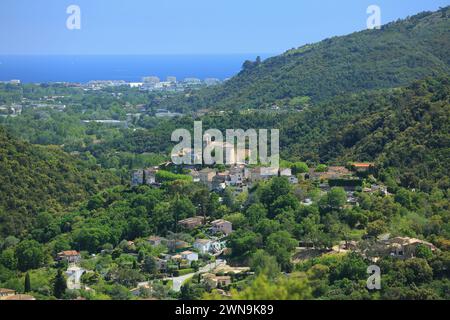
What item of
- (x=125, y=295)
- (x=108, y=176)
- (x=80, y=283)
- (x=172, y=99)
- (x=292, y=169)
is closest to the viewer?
(x=125, y=295)

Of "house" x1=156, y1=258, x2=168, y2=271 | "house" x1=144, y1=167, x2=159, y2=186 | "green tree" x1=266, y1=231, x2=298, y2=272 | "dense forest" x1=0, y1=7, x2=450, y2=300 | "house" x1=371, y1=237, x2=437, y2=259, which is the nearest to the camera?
"dense forest" x1=0, y1=7, x2=450, y2=300

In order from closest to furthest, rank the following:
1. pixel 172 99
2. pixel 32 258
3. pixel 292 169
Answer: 1. pixel 32 258
2. pixel 292 169
3. pixel 172 99

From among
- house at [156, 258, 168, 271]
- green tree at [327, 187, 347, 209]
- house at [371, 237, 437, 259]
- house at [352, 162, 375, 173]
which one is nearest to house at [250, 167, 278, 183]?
house at [352, 162, 375, 173]

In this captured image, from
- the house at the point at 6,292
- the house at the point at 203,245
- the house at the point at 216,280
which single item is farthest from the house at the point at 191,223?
the house at the point at 6,292

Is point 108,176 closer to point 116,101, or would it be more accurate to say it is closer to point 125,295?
point 125,295

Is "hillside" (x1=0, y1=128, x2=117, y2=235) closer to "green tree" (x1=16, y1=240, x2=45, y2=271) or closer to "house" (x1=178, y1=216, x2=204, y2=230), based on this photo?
"green tree" (x1=16, y1=240, x2=45, y2=271)

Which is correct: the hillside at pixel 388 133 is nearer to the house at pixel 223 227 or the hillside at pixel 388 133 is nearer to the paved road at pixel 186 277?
the house at pixel 223 227
